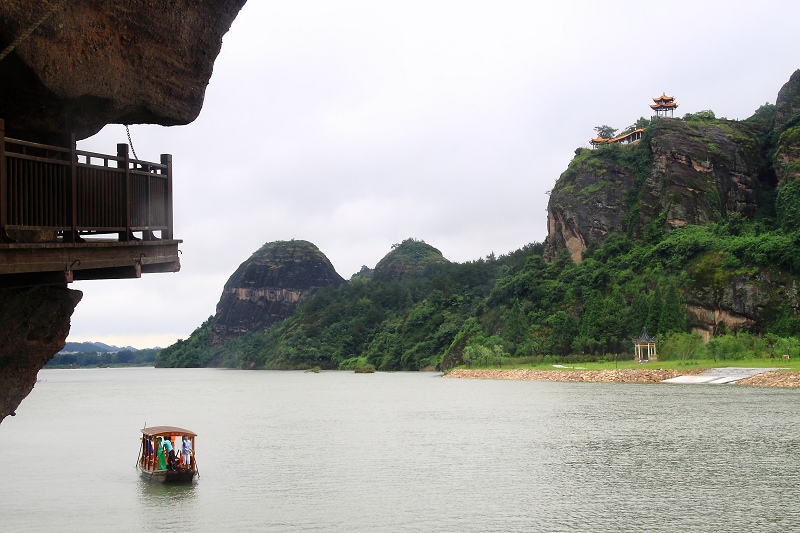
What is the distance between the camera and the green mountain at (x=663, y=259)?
11475 centimetres

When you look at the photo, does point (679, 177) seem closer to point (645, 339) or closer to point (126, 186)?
point (645, 339)

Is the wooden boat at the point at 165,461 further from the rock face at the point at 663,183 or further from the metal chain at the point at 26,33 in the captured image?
the rock face at the point at 663,183

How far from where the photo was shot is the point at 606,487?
103 feet

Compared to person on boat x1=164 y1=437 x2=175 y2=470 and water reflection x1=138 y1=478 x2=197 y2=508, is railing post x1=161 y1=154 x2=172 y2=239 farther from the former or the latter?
person on boat x1=164 y1=437 x2=175 y2=470

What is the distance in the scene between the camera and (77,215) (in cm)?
1018

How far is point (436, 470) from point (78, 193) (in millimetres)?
27545

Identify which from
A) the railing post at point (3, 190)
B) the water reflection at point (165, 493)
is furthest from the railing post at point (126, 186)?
the water reflection at point (165, 493)

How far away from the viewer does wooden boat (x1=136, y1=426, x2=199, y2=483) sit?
32438 millimetres

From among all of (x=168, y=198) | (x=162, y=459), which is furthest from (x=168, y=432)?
(x=168, y=198)

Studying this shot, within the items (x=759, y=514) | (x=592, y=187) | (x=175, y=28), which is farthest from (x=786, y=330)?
(x=175, y=28)

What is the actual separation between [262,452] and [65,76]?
35904 mm

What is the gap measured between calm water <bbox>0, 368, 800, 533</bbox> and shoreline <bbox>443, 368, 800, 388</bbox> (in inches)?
592

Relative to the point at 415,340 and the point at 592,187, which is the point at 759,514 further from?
the point at 415,340

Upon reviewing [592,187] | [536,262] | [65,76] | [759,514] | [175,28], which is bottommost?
[759,514]
